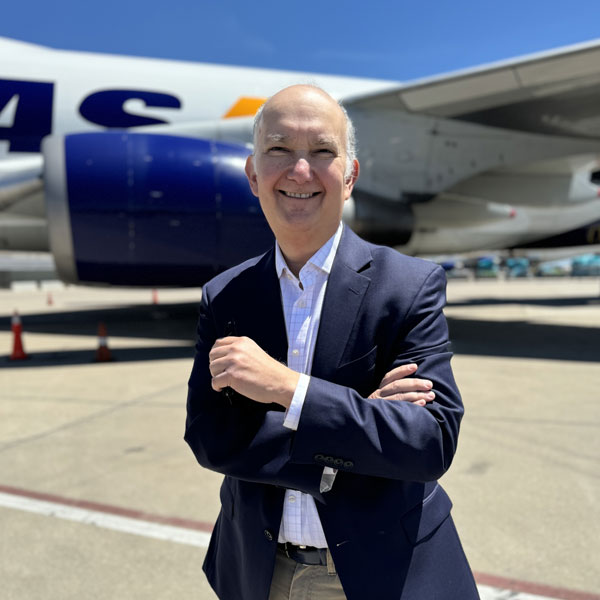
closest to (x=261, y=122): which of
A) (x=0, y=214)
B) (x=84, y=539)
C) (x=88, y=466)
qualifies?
(x=84, y=539)

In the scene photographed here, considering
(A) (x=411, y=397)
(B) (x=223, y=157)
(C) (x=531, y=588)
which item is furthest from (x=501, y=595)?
(B) (x=223, y=157)

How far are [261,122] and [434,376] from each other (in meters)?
0.72

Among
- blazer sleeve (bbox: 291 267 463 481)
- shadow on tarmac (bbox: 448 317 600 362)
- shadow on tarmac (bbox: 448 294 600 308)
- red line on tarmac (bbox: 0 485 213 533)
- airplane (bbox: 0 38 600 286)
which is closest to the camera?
blazer sleeve (bbox: 291 267 463 481)

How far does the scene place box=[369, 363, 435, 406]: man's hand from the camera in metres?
1.20

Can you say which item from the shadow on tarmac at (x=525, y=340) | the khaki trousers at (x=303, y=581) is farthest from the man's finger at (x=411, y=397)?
the shadow on tarmac at (x=525, y=340)

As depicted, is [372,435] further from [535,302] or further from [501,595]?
[535,302]

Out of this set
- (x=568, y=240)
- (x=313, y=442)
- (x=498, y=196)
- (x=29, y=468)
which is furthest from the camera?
(x=568, y=240)

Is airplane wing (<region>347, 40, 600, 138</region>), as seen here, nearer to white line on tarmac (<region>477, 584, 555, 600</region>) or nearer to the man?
white line on tarmac (<region>477, 584, 555, 600</region>)

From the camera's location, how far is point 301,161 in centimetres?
122

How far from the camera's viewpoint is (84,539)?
2.87 meters

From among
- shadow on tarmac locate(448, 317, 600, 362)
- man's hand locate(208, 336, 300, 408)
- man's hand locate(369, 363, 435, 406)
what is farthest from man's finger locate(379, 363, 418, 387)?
shadow on tarmac locate(448, 317, 600, 362)

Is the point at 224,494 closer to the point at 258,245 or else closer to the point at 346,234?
the point at 346,234

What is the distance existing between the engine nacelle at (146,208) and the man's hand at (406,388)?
23.2 feet

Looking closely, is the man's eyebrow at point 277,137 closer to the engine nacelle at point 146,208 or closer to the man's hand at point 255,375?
the man's hand at point 255,375
